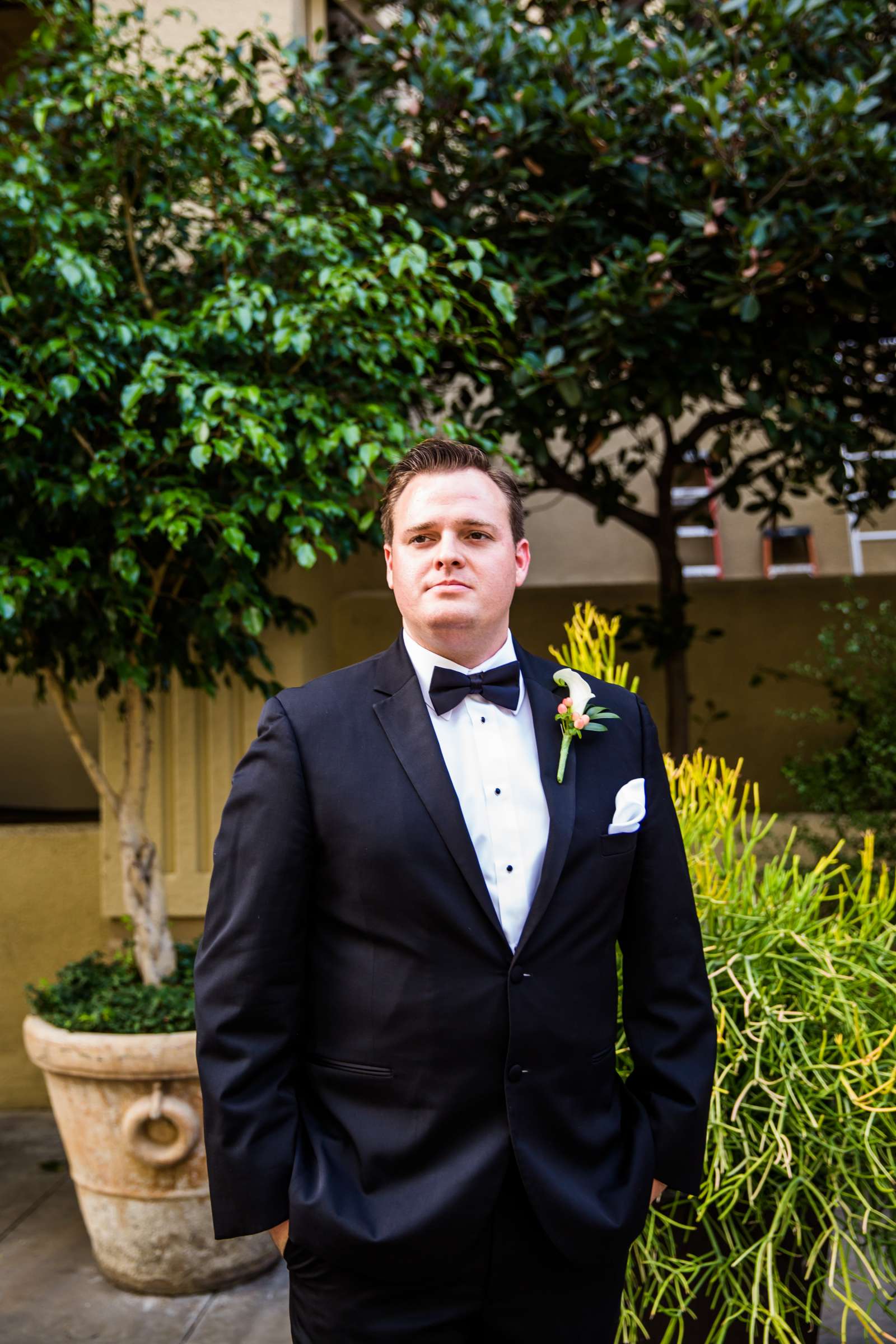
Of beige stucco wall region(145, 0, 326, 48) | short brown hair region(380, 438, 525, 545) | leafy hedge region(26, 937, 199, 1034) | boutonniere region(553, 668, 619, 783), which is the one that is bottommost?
leafy hedge region(26, 937, 199, 1034)

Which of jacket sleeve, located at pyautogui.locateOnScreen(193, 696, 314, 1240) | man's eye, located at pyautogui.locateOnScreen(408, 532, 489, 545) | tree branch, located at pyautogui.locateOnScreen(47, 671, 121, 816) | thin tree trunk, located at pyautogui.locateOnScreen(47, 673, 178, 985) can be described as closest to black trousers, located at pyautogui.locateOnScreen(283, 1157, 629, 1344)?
jacket sleeve, located at pyautogui.locateOnScreen(193, 696, 314, 1240)

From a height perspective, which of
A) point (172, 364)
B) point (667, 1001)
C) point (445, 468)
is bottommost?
point (667, 1001)

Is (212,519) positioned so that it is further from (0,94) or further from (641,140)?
(0,94)

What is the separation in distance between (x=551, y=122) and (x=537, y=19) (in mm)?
1346

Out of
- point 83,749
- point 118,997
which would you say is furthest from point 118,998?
point 83,749

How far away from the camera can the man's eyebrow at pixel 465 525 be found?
170cm

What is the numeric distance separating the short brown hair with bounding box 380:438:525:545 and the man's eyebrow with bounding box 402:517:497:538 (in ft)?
0.27

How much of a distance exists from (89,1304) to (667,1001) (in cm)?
247

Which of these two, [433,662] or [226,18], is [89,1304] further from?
[226,18]

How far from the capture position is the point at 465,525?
1.70 metres

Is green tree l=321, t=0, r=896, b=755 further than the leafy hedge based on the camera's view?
Yes

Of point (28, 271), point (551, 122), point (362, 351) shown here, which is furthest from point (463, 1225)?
point (551, 122)

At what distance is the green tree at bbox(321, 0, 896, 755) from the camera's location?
11.8 ft

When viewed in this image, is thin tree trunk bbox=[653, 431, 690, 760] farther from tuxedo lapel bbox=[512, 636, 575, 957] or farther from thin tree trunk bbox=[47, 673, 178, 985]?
tuxedo lapel bbox=[512, 636, 575, 957]
